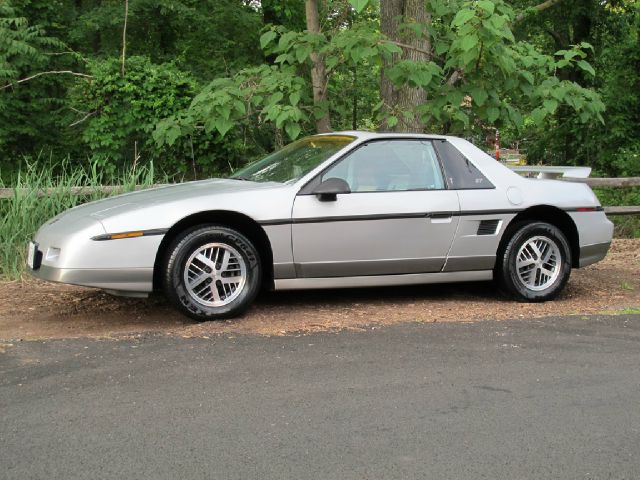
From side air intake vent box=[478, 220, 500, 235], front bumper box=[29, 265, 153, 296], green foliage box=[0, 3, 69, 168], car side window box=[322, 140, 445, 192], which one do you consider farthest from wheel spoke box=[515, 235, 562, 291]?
green foliage box=[0, 3, 69, 168]

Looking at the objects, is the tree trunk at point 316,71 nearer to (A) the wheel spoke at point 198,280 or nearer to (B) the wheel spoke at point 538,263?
(B) the wheel spoke at point 538,263

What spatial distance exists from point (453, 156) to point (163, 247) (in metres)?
2.68

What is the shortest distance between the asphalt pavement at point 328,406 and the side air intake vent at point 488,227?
123 cm

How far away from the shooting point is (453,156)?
733 cm

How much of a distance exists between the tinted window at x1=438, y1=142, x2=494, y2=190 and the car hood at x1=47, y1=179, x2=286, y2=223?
59.1 inches

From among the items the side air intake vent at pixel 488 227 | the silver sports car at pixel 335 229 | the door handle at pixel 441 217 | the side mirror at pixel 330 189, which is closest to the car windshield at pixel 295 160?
the silver sports car at pixel 335 229

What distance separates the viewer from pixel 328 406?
4414 mm

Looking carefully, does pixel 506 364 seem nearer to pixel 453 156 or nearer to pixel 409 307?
pixel 409 307

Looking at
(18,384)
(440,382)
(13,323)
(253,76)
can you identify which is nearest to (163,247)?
(13,323)

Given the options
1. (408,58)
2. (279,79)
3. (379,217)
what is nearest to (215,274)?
(379,217)

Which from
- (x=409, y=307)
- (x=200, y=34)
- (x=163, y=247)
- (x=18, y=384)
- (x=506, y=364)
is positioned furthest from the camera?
(x=200, y=34)

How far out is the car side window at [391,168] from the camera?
22.6ft

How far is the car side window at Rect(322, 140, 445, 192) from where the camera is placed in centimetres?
690

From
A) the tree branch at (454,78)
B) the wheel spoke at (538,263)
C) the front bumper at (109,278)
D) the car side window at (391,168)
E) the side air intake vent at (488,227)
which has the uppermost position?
the tree branch at (454,78)
